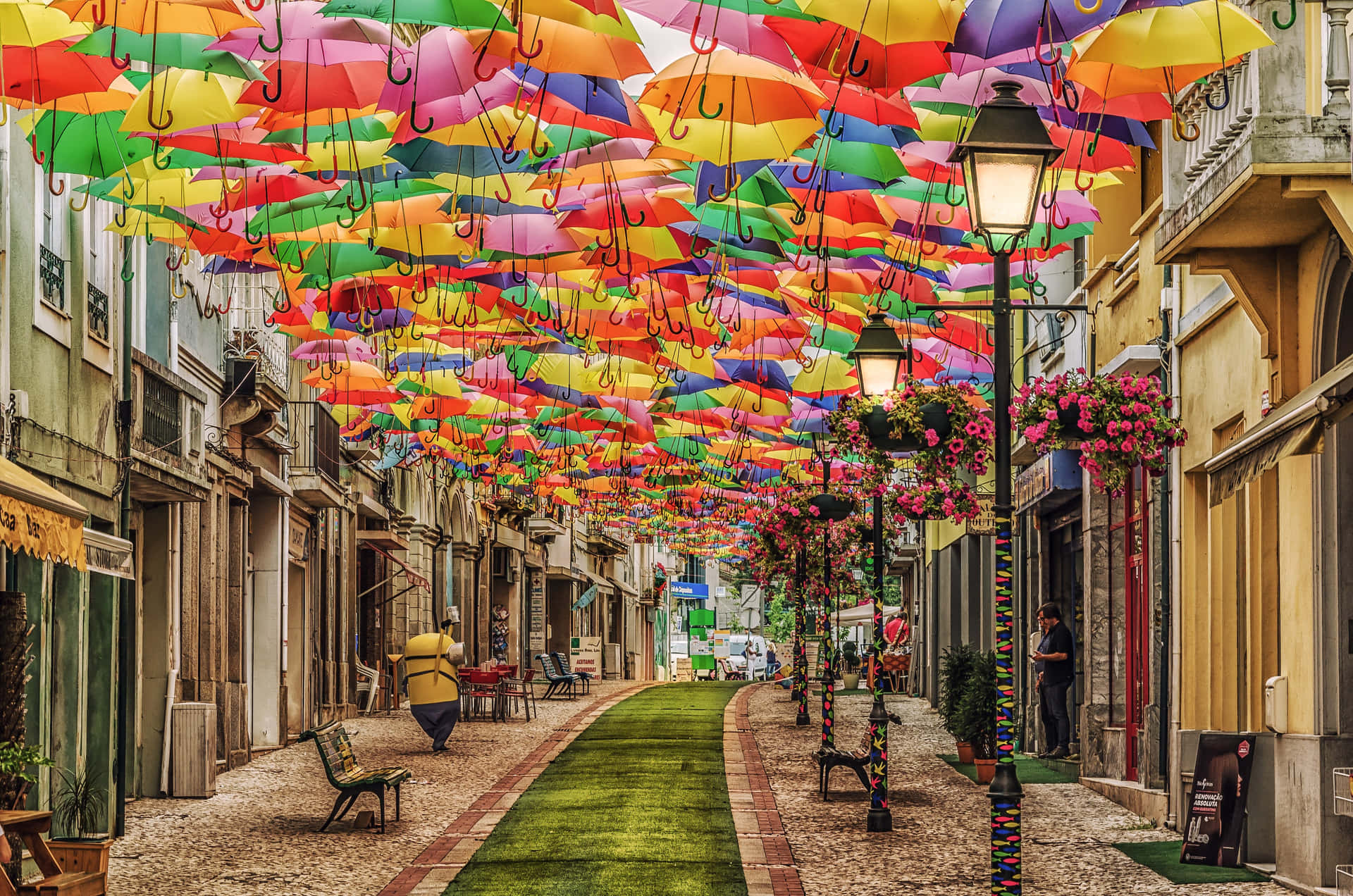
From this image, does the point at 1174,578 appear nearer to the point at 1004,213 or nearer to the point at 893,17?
the point at 1004,213

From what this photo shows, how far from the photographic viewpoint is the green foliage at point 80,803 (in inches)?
447

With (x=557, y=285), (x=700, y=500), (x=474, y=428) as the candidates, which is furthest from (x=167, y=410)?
(x=700, y=500)

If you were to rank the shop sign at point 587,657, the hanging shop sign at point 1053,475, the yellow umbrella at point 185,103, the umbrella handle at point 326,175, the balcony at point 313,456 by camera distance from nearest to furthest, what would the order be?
the yellow umbrella at point 185,103 < the umbrella handle at point 326,175 < the hanging shop sign at point 1053,475 < the balcony at point 313,456 < the shop sign at point 587,657

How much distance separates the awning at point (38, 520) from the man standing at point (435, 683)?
11667 millimetres

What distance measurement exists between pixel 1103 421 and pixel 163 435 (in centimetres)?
885

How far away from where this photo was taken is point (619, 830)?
43.7 feet

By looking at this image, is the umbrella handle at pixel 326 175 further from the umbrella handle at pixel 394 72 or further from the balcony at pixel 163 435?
the balcony at pixel 163 435

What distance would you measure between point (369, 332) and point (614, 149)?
211 inches

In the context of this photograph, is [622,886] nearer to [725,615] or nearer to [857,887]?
[857,887]

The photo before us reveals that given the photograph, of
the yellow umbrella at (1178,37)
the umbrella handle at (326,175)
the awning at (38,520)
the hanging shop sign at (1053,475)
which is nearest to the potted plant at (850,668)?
the hanging shop sign at (1053,475)

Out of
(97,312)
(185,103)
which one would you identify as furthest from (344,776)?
(185,103)

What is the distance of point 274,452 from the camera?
2345 cm

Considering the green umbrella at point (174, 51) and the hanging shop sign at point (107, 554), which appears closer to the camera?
the green umbrella at point (174, 51)

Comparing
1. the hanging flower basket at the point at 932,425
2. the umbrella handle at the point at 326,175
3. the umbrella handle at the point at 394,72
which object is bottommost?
the hanging flower basket at the point at 932,425
